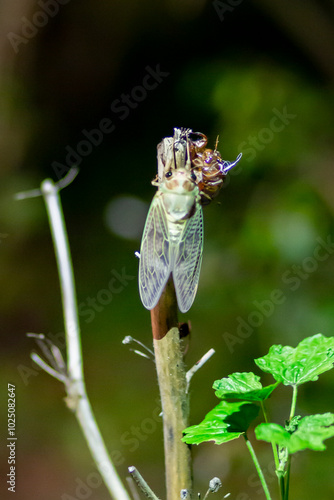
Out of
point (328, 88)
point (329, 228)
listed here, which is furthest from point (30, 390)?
point (328, 88)

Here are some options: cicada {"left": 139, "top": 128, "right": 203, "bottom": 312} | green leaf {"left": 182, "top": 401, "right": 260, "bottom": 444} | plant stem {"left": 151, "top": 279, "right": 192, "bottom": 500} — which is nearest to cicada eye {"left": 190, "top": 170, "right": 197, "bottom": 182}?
cicada {"left": 139, "top": 128, "right": 203, "bottom": 312}

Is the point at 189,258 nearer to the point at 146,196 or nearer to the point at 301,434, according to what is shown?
the point at 301,434

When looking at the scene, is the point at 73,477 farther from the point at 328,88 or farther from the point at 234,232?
the point at 328,88

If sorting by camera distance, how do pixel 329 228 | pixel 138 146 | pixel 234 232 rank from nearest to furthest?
pixel 329 228 < pixel 234 232 < pixel 138 146

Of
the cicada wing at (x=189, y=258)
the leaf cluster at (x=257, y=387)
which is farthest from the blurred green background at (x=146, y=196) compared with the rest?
the leaf cluster at (x=257, y=387)

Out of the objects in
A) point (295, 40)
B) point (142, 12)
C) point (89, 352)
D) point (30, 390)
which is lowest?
point (30, 390)

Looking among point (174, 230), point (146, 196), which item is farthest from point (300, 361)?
point (146, 196)
